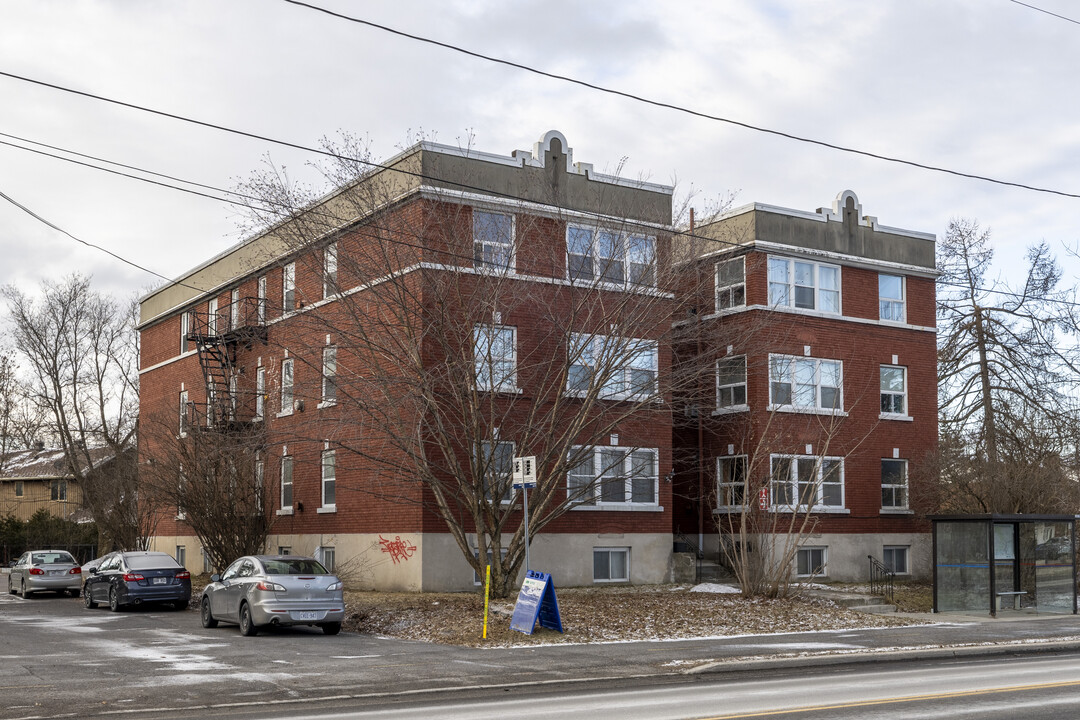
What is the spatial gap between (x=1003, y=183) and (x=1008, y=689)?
11.8 meters

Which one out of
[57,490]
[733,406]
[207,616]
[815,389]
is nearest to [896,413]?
[815,389]

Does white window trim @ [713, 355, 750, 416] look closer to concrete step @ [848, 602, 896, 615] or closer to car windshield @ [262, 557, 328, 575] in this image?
concrete step @ [848, 602, 896, 615]

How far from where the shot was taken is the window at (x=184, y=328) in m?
44.3

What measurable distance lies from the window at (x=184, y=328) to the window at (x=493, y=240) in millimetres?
21656

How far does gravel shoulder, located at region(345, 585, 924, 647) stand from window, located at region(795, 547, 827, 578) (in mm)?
7006

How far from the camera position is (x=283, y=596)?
20.1 metres

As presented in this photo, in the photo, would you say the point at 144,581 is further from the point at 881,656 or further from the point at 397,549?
the point at 881,656

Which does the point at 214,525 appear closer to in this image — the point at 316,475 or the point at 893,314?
the point at 316,475

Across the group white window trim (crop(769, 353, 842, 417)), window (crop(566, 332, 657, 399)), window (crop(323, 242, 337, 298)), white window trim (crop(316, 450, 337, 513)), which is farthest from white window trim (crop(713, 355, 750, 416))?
window (crop(323, 242, 337, 298))

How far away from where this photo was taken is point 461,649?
17.8 metres

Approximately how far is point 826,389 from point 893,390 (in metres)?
3.15

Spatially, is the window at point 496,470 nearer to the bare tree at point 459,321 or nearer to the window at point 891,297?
the bare tree at point 459,321

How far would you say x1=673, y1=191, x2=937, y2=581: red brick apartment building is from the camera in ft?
110

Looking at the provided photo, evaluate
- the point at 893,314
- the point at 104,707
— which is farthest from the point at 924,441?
the point at 104,707
